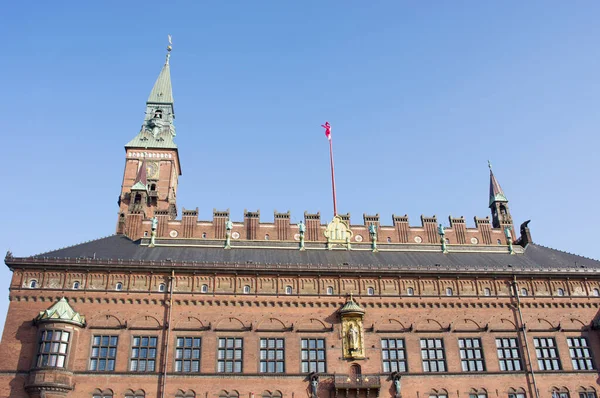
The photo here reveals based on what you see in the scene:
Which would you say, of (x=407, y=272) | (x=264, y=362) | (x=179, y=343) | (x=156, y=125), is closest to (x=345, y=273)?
(x=407, y=272)

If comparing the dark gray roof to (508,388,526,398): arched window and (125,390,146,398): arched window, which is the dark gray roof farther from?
(125,390,146,398): arched window

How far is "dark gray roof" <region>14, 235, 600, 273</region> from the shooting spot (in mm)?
46250

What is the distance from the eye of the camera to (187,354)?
4150 cm

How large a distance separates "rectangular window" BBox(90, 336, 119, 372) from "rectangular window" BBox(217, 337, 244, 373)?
24.9 feet

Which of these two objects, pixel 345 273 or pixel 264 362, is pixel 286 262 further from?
pixel 264 362

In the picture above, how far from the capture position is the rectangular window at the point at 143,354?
1599 inches

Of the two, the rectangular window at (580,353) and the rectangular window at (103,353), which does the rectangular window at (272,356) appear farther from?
the rectangular window at (580,353)

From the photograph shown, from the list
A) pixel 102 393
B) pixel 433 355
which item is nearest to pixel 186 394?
pixel 102 393

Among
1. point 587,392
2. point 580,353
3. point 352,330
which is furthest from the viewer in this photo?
point 580,353

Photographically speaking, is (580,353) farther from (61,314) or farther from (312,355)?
(61,314)

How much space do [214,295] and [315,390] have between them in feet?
34.6

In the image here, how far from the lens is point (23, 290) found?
4216cm

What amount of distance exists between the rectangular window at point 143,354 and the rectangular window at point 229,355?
4.78 meters

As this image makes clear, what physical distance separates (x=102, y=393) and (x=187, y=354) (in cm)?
632
